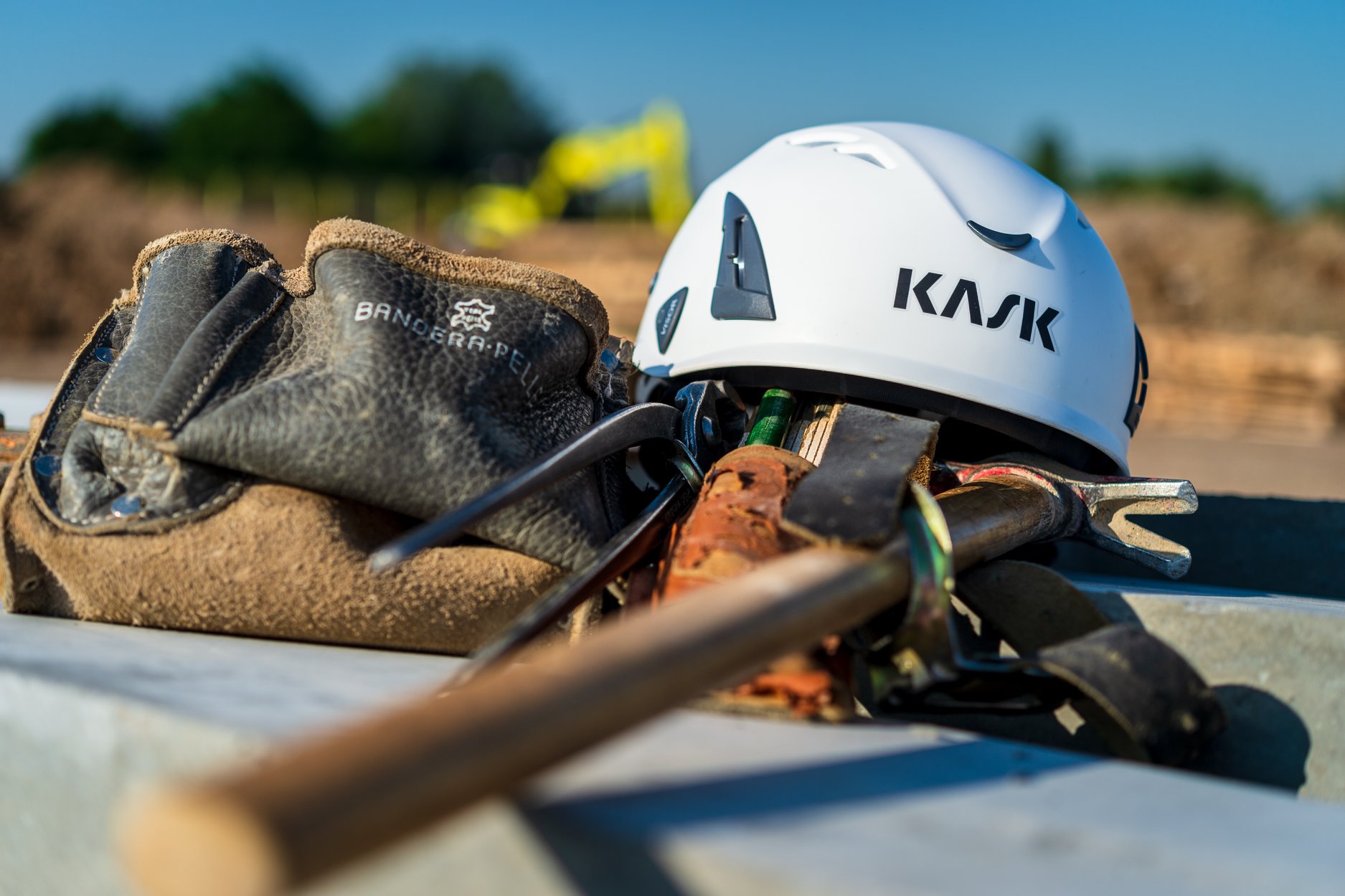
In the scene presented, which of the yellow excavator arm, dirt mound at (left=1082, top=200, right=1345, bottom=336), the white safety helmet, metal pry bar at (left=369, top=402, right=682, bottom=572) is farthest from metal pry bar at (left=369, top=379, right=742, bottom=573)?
the yellow excavator arm

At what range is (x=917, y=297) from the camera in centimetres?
212

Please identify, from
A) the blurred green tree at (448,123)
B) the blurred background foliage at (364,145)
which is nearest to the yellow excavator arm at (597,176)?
the blurred background foliage at (364,145)

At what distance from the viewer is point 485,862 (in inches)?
35.5

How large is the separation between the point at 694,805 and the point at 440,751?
0.94ft

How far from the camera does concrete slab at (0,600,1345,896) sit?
88 cm

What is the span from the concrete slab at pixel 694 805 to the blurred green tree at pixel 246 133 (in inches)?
2035

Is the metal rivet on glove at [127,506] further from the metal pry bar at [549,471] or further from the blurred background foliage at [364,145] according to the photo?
the blurred background foliage at [364,145]

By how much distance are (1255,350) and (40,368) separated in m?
10.8

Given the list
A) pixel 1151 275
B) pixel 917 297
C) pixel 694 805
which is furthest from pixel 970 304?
pixel 1151 275

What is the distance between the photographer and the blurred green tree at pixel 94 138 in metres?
47.7

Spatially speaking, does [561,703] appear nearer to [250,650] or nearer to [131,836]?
[131,836]

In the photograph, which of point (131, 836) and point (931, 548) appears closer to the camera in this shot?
point (131, 836)

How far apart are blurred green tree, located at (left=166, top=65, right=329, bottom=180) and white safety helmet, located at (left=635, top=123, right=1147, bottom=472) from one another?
5084cm

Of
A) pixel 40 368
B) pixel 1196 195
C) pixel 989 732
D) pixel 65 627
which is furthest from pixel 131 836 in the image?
pixel 1196 195
